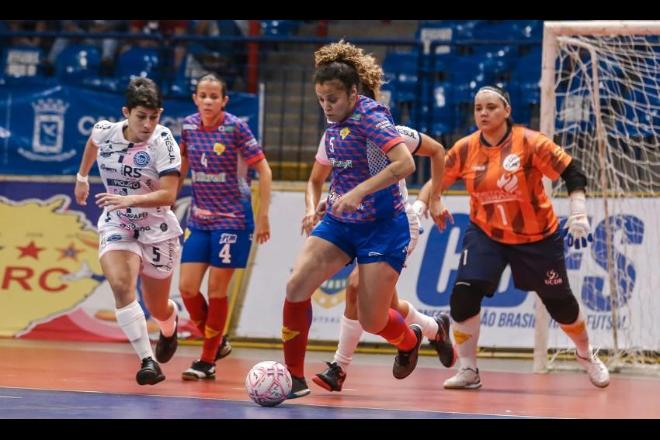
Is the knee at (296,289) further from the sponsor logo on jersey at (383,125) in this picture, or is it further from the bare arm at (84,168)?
the bare arm at (84,168)

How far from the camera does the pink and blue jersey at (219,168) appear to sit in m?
8.86

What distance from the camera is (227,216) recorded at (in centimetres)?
887

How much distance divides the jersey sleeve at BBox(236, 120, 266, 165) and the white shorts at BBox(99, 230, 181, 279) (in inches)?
39.7

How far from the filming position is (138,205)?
7543 mm

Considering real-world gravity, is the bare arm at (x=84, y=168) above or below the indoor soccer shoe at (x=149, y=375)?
above

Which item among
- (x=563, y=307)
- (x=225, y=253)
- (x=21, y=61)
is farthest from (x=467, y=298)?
(x=21, y=61)

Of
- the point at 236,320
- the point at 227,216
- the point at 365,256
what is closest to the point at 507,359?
the point at 236,320

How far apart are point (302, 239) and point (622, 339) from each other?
9.98 ft

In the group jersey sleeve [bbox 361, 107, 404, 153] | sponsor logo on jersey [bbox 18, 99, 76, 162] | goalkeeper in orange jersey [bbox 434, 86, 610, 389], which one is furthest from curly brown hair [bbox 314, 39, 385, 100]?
sponsor logo on jersey [bbox 18, 99, 76, 162]

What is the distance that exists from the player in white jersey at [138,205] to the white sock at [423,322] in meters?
1.63

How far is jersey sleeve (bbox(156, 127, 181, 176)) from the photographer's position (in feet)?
25.7

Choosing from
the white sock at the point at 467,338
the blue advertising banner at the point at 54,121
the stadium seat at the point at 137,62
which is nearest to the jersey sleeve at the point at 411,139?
the white sock at the point at 467,338

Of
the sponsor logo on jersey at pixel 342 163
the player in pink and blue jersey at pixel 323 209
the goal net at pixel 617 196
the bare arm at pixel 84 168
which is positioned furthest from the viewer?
the goal net at pixel 617 196

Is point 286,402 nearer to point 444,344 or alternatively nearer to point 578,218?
point 444,344
